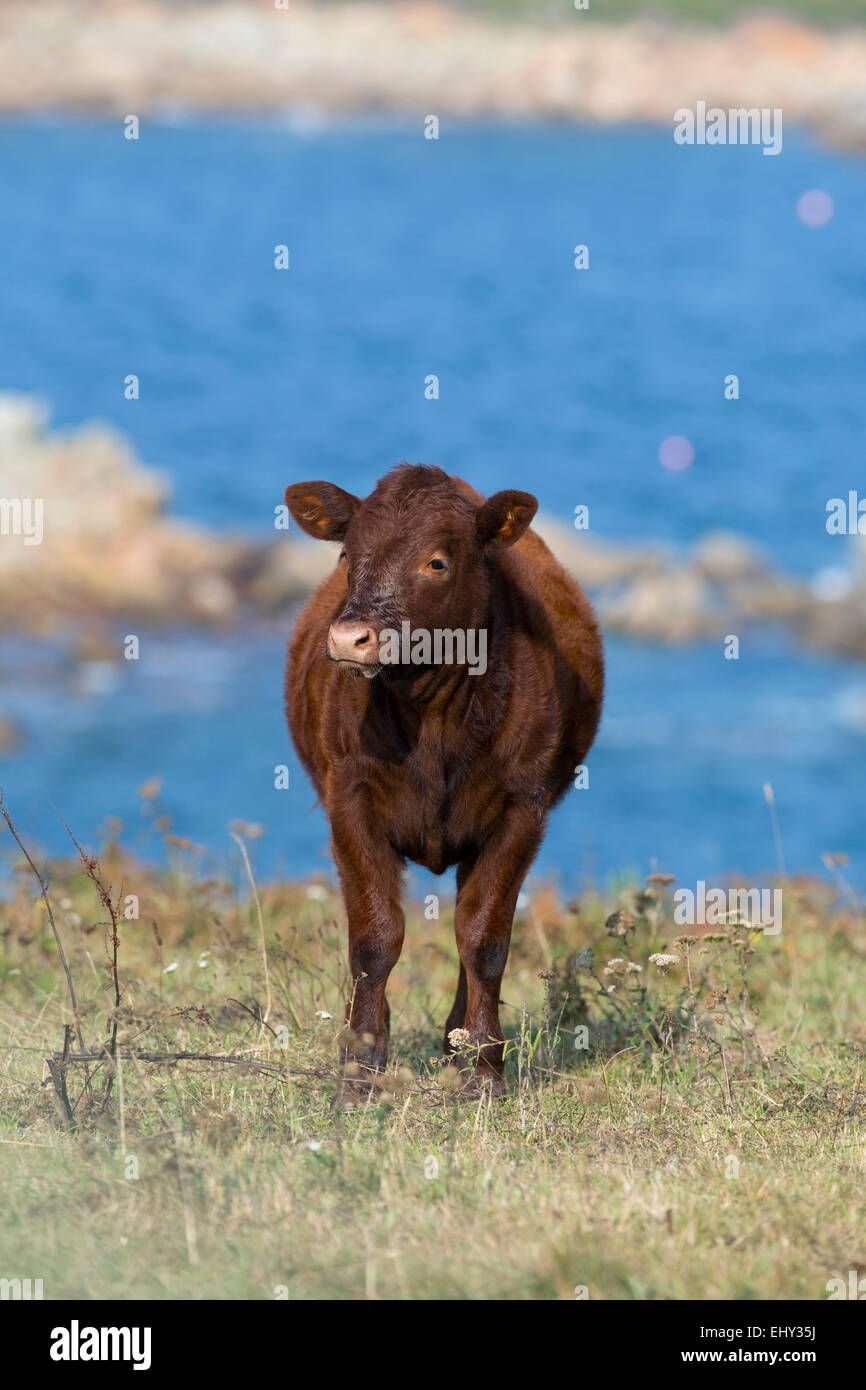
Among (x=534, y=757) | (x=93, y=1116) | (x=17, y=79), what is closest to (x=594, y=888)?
(x=534, y=757)

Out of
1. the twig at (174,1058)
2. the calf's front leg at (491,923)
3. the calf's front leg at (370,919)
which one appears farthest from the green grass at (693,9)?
the twig at (174,1058)

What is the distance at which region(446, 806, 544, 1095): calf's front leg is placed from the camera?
6.93m

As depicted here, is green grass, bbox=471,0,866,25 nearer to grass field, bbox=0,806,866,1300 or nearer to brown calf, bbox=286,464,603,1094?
grass field, bbox=0,806,866,1300

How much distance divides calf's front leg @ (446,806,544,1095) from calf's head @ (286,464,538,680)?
0.78m

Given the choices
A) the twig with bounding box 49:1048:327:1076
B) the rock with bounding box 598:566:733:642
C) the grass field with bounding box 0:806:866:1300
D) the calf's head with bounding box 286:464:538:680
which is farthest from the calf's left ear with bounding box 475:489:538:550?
the rock with bounding box 598:566:733:642

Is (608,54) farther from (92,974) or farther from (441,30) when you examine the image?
(92,974)

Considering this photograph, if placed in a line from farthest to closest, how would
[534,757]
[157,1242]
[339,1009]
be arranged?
1. [339,1009]
2. [534,757]
3. [157,1242]

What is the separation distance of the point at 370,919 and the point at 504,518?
1521 millimetres

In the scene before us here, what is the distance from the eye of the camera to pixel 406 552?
653 centimetres

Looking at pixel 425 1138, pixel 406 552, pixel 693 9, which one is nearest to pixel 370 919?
pixel 425 1138

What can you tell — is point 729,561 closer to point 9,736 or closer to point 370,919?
point 9,736

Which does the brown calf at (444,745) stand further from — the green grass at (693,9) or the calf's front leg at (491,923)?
the green grass at (693,9)

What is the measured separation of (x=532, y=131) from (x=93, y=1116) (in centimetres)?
3426
